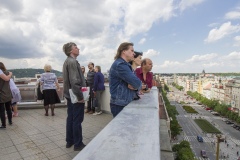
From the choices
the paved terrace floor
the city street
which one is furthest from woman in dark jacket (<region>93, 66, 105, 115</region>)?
the city street

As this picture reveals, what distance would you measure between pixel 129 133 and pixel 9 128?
18.8ft

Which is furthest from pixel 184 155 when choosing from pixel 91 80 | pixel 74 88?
pixel 74 88

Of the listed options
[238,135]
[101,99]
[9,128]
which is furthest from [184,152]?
[238,135]

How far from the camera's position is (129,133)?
1.56 m

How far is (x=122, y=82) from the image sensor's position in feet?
9.93

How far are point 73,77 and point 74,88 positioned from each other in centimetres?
21

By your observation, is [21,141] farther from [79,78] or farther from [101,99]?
[101,99]

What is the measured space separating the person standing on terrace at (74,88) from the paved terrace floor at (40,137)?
11.4 inches

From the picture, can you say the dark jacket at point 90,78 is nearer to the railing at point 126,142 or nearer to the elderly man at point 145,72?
the elderly man at point 145,72

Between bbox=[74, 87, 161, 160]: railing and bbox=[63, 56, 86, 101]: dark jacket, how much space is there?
89.9 inches

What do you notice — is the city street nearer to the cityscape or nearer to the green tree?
the cityscape

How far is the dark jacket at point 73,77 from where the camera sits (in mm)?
4133

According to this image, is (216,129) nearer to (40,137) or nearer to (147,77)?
(147,77)

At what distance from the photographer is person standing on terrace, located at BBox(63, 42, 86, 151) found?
4.15m
